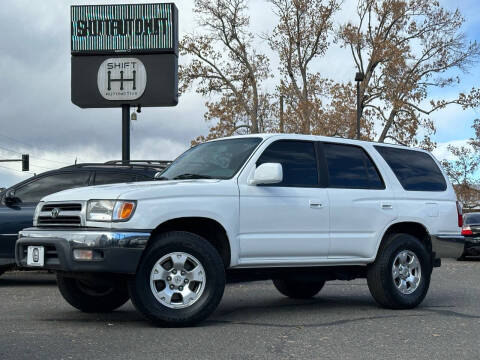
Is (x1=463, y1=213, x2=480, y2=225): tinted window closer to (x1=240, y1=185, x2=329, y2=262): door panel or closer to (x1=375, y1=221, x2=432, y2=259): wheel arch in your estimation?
(x1=375, y1=221, x2=432, y2=259): wheel arch

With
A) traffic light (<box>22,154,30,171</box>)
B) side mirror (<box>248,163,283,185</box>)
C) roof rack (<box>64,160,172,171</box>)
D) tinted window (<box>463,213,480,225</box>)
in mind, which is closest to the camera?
side mirror (<box>248,163,283,185</box>)

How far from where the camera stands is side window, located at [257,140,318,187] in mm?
8383

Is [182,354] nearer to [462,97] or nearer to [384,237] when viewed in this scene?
[384,237]

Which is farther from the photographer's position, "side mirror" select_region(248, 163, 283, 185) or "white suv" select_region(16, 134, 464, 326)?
"side mirror" select_region(248, 163, 283, 185)

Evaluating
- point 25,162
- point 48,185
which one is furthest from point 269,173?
point 25,162

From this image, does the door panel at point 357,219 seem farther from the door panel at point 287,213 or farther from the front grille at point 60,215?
the front grille at point 60,215

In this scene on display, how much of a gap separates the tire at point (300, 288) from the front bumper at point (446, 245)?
1602mm

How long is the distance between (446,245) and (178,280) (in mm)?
3905

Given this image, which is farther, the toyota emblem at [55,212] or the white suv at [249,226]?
the toyota emblem at [55,212]

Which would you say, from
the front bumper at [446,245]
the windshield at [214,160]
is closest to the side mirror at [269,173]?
the windshield at [214,160]

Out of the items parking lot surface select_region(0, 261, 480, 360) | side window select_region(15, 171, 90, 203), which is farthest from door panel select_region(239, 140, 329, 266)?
side window select_region(15, 171, 90, 203)

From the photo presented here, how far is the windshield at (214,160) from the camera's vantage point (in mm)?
8164

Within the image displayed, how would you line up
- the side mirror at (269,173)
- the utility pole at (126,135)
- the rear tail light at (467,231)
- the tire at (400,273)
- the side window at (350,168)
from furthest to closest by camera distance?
1. the rear tail light at (467,231)
2. the utility pole at (126,135)
3. the tire at (400,273)
4. the side window at (350,168)
5. the side mirror at (269,173)

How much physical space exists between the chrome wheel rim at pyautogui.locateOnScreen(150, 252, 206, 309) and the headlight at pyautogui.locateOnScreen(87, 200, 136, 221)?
0.55 m
